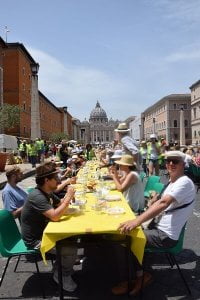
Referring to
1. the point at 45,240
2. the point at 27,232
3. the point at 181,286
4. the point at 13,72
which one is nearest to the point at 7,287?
the point at 27,232

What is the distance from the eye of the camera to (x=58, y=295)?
4914 millimetres

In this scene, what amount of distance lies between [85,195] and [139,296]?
2.32 meters

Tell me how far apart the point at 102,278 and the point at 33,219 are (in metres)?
1.09

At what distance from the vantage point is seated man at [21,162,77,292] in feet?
16.0

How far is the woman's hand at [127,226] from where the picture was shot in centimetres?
436

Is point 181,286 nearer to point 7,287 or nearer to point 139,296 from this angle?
point 139,296

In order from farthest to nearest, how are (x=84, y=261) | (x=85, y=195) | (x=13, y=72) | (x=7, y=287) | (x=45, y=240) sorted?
(x=13, y=72) → (x=85, y=195) → (x=84, y=261) → (x=7, y=287) → (x=45, y=240)

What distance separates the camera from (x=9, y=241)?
17.4ft

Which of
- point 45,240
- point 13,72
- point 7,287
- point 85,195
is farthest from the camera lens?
point 13,72

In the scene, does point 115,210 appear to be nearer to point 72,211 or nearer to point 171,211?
point 72,211

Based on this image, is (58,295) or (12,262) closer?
(58,295)

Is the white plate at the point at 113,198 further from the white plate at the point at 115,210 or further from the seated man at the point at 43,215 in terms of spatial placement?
the seated man at the point at 43,215

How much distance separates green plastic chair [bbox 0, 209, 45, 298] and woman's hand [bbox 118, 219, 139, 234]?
118 cm

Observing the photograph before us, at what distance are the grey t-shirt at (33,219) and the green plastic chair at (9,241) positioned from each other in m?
0.13
